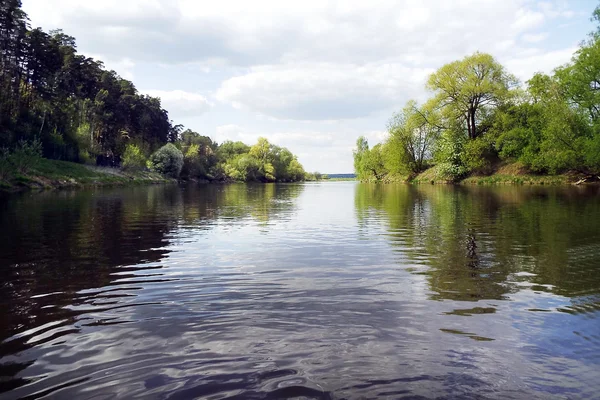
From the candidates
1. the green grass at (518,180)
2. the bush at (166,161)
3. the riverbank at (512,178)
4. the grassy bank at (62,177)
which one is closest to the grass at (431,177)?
the riverbank at (512,178)

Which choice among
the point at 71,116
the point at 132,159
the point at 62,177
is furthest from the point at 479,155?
the point at 71,116

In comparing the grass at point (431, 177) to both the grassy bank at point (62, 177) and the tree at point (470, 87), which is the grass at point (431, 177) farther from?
the grassy bank at point (62, 177)

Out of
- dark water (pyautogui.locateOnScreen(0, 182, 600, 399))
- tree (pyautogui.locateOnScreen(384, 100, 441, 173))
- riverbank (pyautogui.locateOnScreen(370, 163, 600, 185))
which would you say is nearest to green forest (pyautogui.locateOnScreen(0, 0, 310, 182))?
dark water (pyautogui.locateOnScreen(0, 182, 600, 399))

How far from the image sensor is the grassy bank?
4346 centimetres

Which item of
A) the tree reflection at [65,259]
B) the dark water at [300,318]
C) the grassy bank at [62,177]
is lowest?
the dark water at [300,318]

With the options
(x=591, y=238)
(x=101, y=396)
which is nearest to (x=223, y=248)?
(x=101, y=396)

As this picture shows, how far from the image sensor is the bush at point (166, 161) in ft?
330

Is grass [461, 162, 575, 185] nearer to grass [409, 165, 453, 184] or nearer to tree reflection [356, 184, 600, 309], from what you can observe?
grass [409, 165, 453, 184]

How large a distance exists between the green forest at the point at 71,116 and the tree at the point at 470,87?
2567 inches

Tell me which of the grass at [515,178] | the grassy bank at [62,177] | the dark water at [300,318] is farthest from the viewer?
the grass at [515,178]

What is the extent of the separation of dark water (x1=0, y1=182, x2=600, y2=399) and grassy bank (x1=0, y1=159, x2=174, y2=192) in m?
35.6

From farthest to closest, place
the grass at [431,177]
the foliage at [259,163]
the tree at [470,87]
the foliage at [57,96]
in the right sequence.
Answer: the foliage at [259,163], the grass at [431,177], the tree at [470,87], the foliage at [57,96]

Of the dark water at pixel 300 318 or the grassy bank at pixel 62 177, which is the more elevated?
the grassy bank at pixel 62 177

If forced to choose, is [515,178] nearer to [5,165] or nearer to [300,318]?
[300,318]
